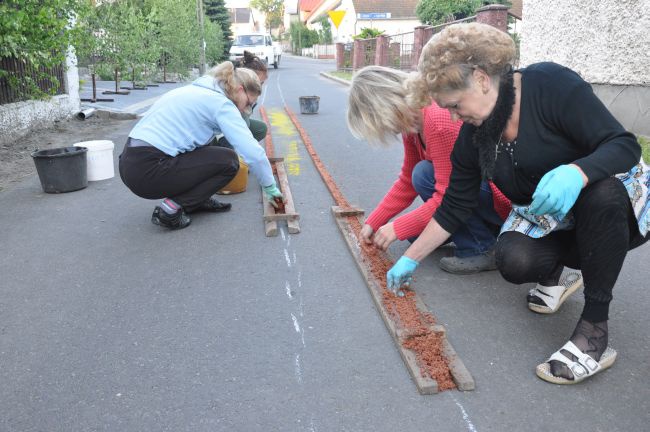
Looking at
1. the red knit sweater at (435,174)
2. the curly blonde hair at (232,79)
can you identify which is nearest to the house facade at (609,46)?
the red knit sweater at (435,174)

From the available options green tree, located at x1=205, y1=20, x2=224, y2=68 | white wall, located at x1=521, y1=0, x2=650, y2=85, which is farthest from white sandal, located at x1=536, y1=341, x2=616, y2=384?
green tree, located at x1=205, y1=20, x2=224, y2=68

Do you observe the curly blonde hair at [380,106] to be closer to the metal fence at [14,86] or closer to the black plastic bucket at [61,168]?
the black plastic bucket at [61,168]

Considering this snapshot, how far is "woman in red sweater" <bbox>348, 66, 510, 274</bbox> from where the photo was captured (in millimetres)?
2914

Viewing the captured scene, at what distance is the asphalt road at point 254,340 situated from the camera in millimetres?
2158

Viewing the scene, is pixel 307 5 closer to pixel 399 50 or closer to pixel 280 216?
pixel 399 50

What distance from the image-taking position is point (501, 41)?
7.07 ft

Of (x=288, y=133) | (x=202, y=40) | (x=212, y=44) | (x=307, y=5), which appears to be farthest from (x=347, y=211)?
(x=307, y=5)

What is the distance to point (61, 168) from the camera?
5457 millimetres

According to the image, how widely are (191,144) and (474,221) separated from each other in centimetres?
231

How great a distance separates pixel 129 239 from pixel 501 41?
3212 millimetres

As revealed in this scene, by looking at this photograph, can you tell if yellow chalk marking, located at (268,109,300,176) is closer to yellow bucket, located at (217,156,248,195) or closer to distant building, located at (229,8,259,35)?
yellow bucket, located at (217,156,248,195)

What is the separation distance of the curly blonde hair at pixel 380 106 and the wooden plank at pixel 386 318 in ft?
2.79

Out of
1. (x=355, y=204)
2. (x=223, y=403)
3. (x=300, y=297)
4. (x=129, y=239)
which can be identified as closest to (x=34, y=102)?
(x=129, y=239)

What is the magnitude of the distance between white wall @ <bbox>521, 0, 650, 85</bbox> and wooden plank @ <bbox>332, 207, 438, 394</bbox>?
5351 mm
